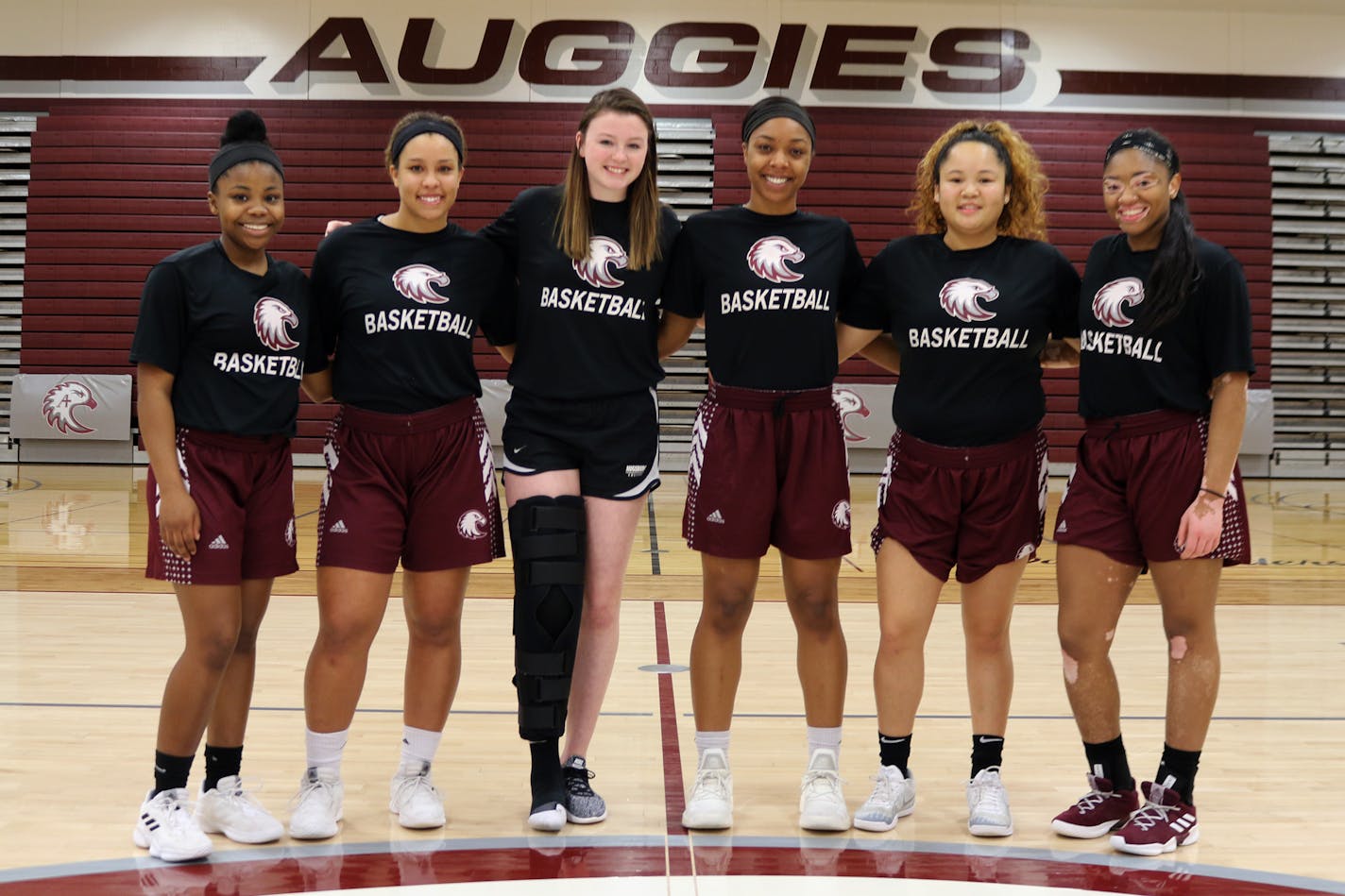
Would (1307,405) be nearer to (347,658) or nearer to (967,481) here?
(967,481)

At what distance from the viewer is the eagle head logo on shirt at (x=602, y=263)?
308 centimetres

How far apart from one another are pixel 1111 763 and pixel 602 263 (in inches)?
70.8

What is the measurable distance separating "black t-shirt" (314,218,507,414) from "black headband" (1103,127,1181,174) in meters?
1.59

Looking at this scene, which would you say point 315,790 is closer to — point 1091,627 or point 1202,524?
point 1091,627

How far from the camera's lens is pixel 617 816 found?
3.15 meters

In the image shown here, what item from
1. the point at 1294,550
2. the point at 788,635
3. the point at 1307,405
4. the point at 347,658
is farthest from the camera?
the point at 1307,405

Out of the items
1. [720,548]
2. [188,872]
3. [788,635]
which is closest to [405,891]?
[188,872]

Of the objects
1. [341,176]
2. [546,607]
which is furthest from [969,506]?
[341,176]

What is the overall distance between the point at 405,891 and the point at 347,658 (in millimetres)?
624

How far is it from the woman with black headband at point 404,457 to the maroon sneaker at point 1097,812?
153cm

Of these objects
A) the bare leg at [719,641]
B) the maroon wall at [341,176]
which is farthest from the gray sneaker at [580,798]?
the maroon wall at [341,176]

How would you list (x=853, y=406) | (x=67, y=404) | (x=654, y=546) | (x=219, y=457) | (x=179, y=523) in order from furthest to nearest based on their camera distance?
(x=67, y=404)
(x=853, y=406)
(x=654, y=546)
(x=219, y=457)
(x=179, y=523)

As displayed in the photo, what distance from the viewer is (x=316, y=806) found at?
9.73 ft

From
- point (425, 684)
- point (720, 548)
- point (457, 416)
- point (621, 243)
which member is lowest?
point (425, 684)
